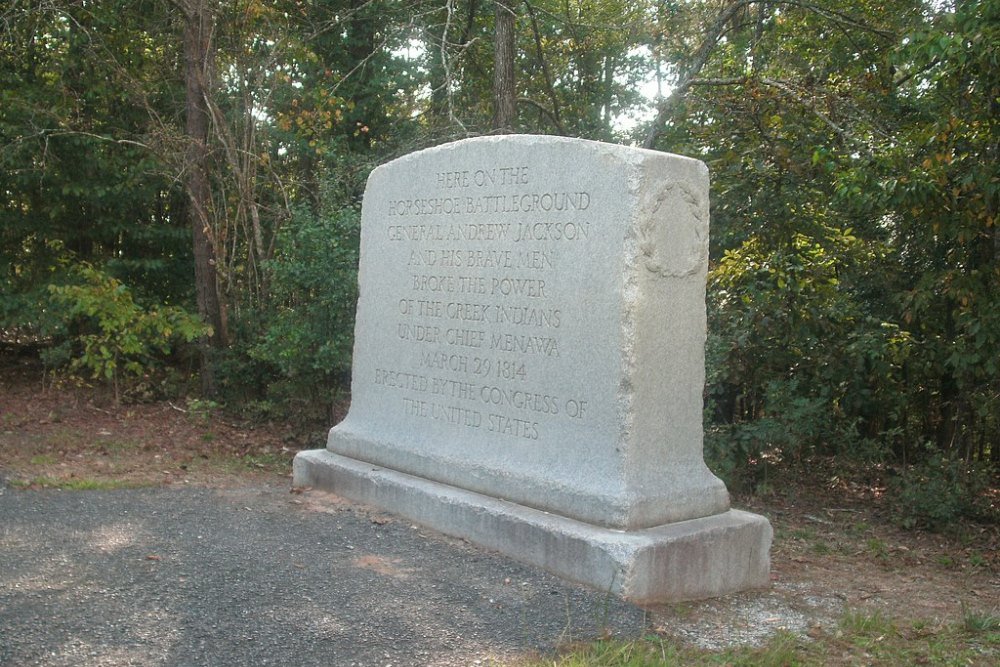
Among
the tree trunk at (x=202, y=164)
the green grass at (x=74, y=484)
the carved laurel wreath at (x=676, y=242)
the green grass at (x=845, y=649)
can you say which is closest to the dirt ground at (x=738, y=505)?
the green grass at (x=74, y=484)

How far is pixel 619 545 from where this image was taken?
453 centimetres

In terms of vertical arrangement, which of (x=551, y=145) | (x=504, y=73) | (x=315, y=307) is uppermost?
(x=504, y=73)

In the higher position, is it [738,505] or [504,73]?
[504,73]

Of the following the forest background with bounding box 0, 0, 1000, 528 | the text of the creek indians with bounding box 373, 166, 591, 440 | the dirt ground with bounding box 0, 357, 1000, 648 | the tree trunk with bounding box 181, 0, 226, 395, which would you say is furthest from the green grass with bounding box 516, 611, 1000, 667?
the tree trunk with bounding box 181, 0, 226, 395

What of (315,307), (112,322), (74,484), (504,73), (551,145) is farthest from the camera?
(504,73)

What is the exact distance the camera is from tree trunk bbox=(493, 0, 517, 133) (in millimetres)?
10273

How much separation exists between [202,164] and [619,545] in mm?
7594

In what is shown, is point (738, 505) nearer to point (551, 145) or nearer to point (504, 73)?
point (551, 145)

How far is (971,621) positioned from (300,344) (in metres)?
5.95

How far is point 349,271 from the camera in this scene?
8609 mm

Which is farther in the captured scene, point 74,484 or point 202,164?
point 202,164

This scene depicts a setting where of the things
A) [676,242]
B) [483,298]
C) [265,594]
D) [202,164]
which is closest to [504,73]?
[202,164]

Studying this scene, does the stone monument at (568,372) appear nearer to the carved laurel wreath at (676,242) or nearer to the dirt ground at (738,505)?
the carved laurel wreath at (676,242)

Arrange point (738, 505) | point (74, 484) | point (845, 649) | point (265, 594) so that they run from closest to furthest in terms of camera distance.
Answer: point (845, 649)
point (265, 594)
point (74, 484)
point (738, 505)
